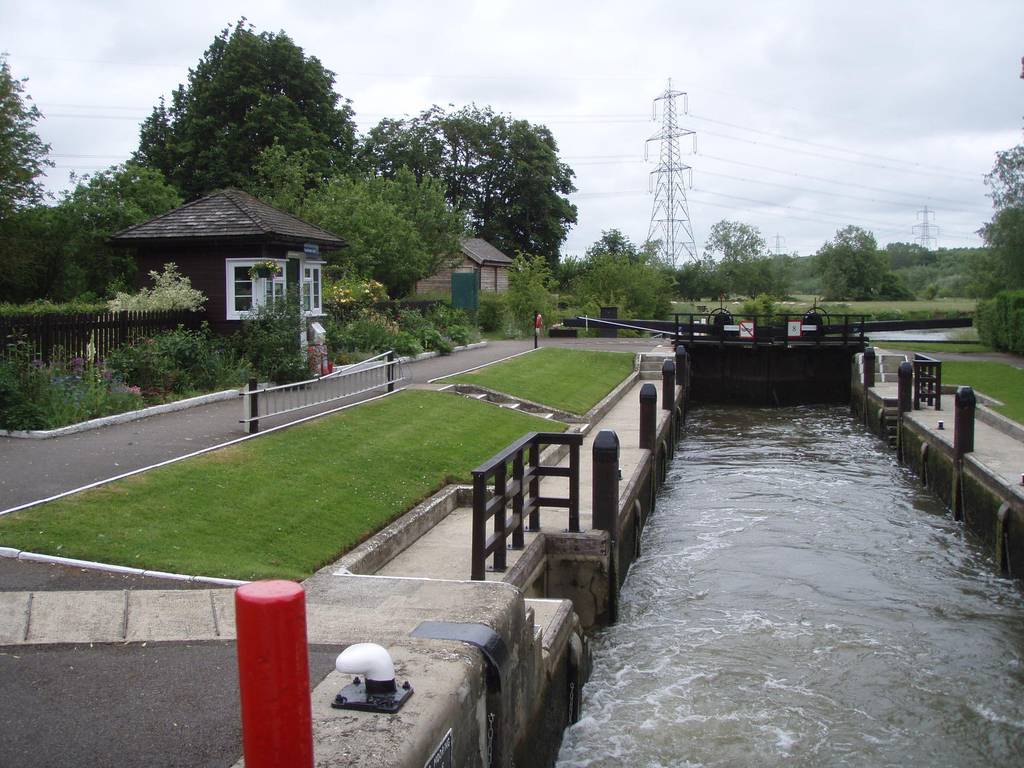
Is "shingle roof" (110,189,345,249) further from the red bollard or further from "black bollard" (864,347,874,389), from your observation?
the red bollard

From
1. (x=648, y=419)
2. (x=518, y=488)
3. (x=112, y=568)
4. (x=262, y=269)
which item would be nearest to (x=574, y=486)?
(x=518, y=488)

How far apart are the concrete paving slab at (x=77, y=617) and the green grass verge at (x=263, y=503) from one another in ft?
3.03

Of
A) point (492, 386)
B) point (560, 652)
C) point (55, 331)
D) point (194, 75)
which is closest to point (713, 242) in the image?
point (194, 75)

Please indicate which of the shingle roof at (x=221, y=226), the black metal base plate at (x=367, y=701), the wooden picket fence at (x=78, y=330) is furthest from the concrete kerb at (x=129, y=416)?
the black metal base plate at (x=367, y=701)

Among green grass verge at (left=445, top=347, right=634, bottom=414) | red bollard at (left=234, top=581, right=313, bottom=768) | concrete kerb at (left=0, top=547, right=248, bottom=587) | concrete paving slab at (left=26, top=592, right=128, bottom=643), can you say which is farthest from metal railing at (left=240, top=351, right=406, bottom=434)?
red bollard at (left=234, top=581, right=313, bottom=768)

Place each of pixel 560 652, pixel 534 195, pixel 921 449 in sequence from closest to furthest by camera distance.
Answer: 1. pixel 560 652
2. pixel 921 449
3. pixel 534 195

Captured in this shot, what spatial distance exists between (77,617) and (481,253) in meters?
50.9

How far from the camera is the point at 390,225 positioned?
34844mm

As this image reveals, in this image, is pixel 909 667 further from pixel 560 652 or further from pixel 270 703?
pixel 270 703

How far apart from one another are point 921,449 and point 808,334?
47.3ft

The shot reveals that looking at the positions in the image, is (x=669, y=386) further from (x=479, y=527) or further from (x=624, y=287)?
(x=624, y=287)

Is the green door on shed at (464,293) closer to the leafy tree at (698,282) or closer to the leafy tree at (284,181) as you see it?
the leafy tree at (284,181)

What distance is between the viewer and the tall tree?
46.5m

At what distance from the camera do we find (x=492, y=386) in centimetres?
2217
